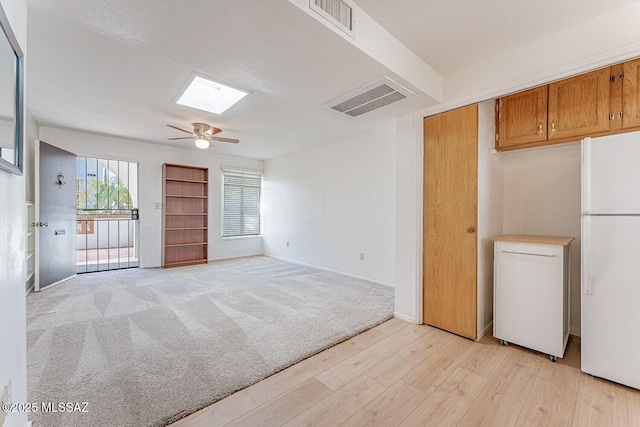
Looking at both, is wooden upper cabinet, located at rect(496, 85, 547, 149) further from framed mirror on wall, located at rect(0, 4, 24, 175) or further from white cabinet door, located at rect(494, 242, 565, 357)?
framed mirror on wall, located at rect(0, 4, 24, 175)

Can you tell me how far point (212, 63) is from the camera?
1900 mm

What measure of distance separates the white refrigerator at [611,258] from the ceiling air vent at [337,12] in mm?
1850

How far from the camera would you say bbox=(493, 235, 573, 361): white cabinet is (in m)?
2.01

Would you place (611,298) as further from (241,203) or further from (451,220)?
(241,203)

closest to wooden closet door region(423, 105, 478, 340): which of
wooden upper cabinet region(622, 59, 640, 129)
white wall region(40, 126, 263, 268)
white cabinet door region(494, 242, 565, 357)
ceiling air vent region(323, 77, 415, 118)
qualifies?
white cabinet door region(494, 242, 565, 357)

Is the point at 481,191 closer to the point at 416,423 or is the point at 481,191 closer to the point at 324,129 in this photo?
the point at 416,423

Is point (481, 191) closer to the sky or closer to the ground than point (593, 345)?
closer to the sky

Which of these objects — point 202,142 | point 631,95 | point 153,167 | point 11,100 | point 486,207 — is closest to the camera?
point 11,100

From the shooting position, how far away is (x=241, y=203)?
658cm

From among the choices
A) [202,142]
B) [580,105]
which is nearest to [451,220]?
[580,105]

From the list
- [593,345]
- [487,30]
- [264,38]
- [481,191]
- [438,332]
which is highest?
[487,30]

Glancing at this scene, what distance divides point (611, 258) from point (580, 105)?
120cm

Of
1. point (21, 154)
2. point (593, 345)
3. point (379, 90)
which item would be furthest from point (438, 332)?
point (21, 154)

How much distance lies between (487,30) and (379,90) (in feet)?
Result: 2.79
